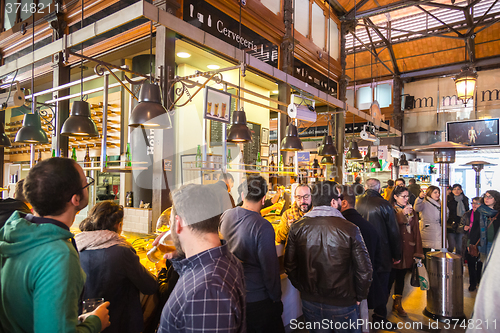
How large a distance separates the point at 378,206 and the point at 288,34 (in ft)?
14.3

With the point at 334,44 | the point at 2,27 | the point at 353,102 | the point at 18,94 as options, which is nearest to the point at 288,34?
the point at 334,44

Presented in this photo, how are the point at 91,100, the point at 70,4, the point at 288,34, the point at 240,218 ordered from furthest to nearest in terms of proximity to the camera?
the point at 91,100 < the point at 288,34 < the point at 70,4 < the point at 240,218

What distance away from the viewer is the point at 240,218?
2748 millimetres

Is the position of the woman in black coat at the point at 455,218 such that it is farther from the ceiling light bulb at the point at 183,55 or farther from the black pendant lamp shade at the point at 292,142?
the ceiling light bulb at the point at 183,55

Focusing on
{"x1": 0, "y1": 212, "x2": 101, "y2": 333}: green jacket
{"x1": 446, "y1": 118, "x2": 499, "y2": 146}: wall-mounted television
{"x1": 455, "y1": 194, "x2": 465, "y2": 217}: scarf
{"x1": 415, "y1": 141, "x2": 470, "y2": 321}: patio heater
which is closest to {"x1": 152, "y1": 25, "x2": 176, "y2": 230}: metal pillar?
{"x1": 0, "y1": 212, "x2": 101, "y2": 333}: green jacket

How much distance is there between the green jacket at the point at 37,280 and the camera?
1233mm

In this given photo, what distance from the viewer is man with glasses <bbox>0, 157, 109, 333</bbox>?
124cm

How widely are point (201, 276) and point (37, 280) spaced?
2.15 feet

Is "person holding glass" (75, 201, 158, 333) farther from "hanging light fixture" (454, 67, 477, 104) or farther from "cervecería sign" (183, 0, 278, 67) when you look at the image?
"hanging light fixture" (454, 67, 477, 104)

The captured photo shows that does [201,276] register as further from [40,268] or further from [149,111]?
[149,111]

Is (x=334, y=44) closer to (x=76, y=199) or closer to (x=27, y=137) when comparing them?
(x=27, y=137)

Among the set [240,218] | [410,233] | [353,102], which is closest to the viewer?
[240,218]

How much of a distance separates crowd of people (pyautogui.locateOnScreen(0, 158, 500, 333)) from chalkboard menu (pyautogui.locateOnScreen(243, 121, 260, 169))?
3.98 metres

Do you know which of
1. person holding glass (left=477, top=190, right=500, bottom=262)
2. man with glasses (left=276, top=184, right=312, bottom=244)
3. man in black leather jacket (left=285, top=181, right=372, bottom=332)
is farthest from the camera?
person holding glass (left=477, top=190, right=500, bottom=262)
